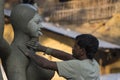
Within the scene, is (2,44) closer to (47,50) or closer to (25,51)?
(25,51)

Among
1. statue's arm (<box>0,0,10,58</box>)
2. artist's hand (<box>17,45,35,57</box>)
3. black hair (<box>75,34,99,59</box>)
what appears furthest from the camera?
artist's hand (<box>17,45,35,57</box>)

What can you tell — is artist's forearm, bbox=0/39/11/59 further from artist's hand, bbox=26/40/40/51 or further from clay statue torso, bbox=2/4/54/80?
artist's hand, bbox=26/40/40/51

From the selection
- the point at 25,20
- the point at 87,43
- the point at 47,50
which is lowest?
the point at 47,50

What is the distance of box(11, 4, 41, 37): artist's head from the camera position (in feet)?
13.6

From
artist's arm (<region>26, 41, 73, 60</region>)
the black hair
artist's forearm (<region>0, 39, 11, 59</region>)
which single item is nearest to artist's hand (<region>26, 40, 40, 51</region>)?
artist's arm (<region>26, 41, 73, 60</region>)

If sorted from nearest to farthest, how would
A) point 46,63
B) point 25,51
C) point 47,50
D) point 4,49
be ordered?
1. point 46,63
2. point 4,49
3. point 25,51
4. point 47,50

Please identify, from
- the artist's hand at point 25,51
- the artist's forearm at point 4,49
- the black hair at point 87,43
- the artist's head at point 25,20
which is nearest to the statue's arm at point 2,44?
the artist's forearm at point 4,49

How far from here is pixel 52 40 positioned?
11.4 meters

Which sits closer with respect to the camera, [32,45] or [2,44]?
[2,44]

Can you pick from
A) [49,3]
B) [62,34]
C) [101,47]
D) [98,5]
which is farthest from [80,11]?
[62,34]

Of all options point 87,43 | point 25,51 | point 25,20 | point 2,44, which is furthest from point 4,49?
point 87,43

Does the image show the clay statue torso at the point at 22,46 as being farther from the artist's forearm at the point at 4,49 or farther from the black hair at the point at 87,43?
the black hair at the point at 87,43

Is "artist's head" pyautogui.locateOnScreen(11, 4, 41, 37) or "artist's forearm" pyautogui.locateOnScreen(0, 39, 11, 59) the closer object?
"artist's forearm" pyautogui.locateOnScreen(0, 39, 11, 59)

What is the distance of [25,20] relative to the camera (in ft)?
13.6
